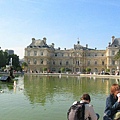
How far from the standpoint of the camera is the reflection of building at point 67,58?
7438 centimetres

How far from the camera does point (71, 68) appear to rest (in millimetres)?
75938

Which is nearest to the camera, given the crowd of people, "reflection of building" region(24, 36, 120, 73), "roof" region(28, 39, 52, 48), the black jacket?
the crowd of people

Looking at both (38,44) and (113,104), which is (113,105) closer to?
(113,104)

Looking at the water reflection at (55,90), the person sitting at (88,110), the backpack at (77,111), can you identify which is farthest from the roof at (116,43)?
the backpack at (77,111)

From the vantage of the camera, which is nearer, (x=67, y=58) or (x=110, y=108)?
(x=110, y=108)

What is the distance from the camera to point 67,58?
252ft

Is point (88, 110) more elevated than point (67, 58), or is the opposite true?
point (67, 58)

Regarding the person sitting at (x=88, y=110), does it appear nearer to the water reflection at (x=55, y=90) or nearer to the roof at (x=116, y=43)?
the water reflection at (x=55, y=90)

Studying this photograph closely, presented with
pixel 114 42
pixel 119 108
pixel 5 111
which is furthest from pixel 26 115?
pixel 114 42

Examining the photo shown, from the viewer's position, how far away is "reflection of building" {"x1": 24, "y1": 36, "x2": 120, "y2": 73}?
244ft

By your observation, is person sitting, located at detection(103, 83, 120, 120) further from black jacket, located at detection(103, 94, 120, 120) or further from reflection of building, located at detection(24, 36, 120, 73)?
reflection of building, located at detection(24, 36, 120, 73)

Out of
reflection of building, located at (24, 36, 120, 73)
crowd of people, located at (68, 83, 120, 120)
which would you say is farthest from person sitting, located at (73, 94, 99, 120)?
reflection of building, located at (24, 36, 120, 73)

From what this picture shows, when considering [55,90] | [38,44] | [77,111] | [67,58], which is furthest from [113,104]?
[67,58]

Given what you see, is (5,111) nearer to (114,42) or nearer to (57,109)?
(57,109)
